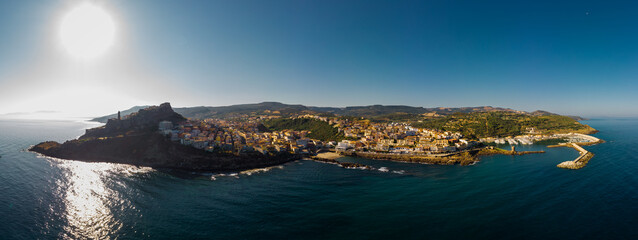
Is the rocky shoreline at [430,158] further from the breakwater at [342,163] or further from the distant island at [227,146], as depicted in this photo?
the breakwater at [342,163]

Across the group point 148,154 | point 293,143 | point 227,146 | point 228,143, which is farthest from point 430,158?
point 148,154

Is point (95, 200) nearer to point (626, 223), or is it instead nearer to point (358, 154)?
point (358, 154)

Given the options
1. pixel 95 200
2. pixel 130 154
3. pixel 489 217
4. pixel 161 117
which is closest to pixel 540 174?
pixel 489 217

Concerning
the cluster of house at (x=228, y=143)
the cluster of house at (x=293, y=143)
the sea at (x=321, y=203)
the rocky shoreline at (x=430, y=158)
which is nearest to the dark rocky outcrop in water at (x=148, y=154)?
the cluster of house at (x=228, y=143)

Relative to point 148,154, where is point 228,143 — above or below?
above

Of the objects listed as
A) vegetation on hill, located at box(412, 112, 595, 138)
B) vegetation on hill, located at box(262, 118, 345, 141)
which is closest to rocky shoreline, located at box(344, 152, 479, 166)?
vegetation on hill, located at box(262, 118, 345, 141)

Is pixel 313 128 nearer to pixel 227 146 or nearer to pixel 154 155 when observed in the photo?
pixel 227 146
